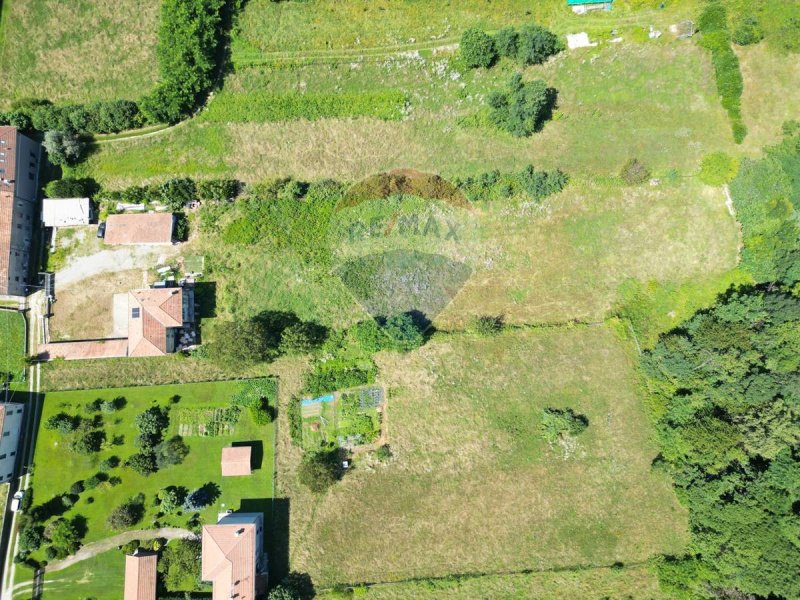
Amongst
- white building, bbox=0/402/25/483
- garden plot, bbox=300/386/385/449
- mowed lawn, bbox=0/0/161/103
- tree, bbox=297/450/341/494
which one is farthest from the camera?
mowed lawn, bbox=0/0/161/103

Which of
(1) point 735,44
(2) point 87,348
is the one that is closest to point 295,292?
(2) point 87,348

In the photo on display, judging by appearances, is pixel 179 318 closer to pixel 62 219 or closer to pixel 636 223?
pixel 62 219

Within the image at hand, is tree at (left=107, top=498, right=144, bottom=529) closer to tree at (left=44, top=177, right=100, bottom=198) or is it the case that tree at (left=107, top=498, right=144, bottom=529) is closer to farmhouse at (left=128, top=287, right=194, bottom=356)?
farmhouse at (left=128, top=287, right=194, bottom=356)

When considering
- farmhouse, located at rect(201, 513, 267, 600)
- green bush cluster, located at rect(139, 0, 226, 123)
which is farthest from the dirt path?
green bush cluster, located at rect(139, 0, 226, 123)

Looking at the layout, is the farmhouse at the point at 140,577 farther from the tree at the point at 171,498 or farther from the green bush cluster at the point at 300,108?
the green bush cluster at the point at 300,108

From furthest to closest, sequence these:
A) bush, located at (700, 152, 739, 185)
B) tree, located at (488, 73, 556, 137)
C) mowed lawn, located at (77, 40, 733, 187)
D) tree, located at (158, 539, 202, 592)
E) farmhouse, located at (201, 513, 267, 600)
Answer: mowed lawn, located at (77, 40, 733, 187), bush, located at (700, 152, 739, 185), tree, located at (488, 73, 556, 137), tree, located at (158, 539, 202, 592), farmhouse, located at (201, 513, 267, 600)

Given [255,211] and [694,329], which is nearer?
[694,329]
